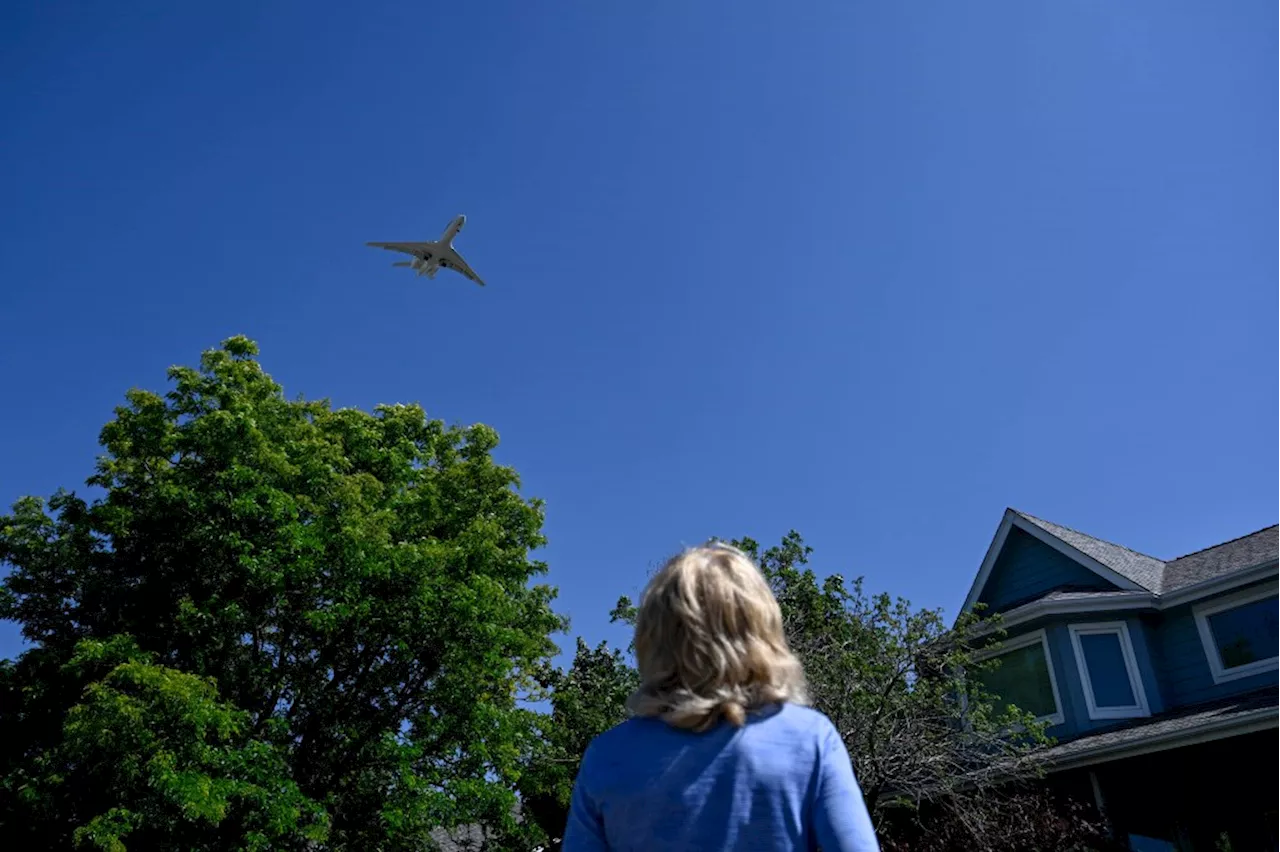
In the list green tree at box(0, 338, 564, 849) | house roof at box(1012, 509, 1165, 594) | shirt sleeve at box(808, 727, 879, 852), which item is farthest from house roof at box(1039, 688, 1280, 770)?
shirt sleeve at box(808, 727, 879, 852)

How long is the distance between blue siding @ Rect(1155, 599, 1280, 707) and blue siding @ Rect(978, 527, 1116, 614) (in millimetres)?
1320

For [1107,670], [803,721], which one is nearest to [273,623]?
[1107,670]

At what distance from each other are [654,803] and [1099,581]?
16.8m

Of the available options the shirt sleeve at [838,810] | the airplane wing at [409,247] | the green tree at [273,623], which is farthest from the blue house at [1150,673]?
the shirt sleeve at [838,810]

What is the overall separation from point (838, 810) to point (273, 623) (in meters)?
17.1

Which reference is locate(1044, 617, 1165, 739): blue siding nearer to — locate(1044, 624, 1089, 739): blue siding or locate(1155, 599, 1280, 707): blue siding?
locate(1044, 624, 1089, 739): blue siding

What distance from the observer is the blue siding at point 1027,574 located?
55.6 ft

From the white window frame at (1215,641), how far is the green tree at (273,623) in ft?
35.9

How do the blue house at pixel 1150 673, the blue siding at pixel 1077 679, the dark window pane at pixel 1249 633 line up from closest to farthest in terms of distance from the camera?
the blue house at pixel 1150 673 → the dark window pane at pixel 1249 633 → the blue siding at pixel 1077 679

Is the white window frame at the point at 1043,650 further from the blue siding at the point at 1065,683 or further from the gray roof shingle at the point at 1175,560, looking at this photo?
the gray roof shingle at the point at 1175,560

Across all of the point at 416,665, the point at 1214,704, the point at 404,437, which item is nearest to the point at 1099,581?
the point at 1214,704

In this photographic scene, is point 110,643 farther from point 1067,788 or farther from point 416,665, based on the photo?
point 1067,788

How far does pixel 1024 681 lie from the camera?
16.1 metres

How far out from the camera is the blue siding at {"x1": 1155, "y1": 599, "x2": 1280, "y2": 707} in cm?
1458
